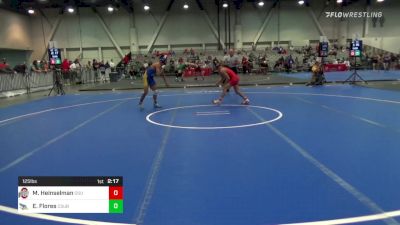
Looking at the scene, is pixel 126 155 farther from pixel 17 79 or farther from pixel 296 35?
pixel 296 35

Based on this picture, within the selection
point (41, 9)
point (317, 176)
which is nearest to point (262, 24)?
point (41, 9)

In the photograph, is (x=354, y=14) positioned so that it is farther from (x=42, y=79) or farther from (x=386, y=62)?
(x=42, y=79)

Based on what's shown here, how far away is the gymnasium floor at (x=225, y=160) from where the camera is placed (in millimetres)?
3572

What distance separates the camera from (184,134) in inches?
283

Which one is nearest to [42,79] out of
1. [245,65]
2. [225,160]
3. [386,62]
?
[245,65]

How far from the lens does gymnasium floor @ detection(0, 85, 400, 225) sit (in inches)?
141

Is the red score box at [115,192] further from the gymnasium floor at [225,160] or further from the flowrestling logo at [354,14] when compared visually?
the flowrestling logo at [354,14]

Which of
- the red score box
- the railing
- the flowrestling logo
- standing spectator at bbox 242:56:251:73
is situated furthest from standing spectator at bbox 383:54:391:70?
the red score box
